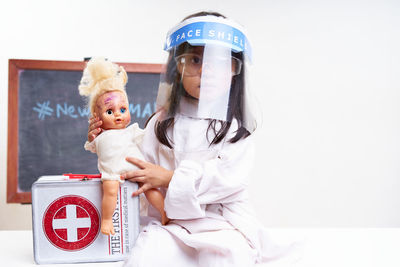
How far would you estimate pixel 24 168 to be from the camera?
4.67 feet

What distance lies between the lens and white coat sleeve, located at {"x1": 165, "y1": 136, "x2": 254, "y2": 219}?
2.48 feet

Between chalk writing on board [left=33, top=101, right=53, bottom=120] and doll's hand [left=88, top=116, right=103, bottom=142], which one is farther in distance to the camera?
chalk writing on board [left=33, top=101, right=53, bottom=120]

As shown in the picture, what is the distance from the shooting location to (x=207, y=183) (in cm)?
77

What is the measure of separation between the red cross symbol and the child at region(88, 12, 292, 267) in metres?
0.10

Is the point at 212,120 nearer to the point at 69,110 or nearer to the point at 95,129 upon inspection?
the point at 95,129

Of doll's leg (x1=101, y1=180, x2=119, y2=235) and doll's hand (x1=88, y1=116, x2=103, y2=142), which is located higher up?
doll's hand (x1=88, y1=116, x2=103, y2=142)

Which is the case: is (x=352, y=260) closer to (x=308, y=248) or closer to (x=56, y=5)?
(x=308, y=248)

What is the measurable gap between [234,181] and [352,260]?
0.32 m

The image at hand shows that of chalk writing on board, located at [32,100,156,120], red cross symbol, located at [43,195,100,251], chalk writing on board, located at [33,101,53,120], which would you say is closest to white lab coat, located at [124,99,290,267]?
red cross symbol, located at [43,195,100,251]

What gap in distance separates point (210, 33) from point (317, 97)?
3.24 ft

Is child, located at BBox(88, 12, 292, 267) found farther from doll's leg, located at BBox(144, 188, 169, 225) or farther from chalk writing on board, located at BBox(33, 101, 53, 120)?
chalk writing on board, located at BBox(33, 101, 53, 120)

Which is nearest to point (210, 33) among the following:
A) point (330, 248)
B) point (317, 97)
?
point (330, 248)

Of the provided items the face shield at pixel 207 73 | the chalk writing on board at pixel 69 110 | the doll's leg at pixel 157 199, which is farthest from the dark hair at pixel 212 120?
the chalk writing on board at pixel 69 110

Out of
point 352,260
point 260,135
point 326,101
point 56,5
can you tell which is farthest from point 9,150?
point 326,101
